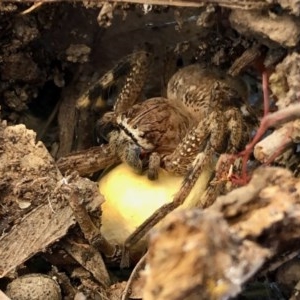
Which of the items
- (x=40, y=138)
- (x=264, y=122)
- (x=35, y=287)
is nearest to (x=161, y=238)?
(x=264, y=122)

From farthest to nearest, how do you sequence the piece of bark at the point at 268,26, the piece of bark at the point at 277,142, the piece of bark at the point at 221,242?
1. the piece of bark at the point at 268,26
2. the piece of bark at the point at 277,142
3. the piece of bark at the point at 221,242

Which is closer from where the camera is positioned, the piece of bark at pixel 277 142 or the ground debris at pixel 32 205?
the piece of bark at pixel 277 142

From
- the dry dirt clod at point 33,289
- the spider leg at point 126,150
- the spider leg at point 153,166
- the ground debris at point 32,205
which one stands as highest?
the ground debris at point 32,205

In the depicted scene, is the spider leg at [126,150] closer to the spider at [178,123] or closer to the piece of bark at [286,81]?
the spider at [178,123]

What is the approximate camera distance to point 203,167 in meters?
1.82

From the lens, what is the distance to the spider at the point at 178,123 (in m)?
1.83

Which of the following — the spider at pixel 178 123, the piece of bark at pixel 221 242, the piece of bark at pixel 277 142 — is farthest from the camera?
the spider at pixel 178 123

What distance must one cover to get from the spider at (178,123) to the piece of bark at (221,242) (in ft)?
1.98

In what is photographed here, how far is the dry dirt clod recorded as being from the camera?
4.82ft

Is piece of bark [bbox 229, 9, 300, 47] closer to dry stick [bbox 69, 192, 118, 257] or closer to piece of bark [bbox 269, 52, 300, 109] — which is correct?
piece of bark [bbox 269, 52, 300, 109]

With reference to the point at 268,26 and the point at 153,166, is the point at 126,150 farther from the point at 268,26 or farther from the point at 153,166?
the point at 268,26

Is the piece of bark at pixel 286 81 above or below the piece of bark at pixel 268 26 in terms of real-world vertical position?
below

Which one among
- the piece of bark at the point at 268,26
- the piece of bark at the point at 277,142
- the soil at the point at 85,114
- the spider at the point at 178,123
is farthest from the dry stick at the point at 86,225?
the piece of bark at the point at 268,26

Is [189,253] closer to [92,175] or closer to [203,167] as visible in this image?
[203,167]
